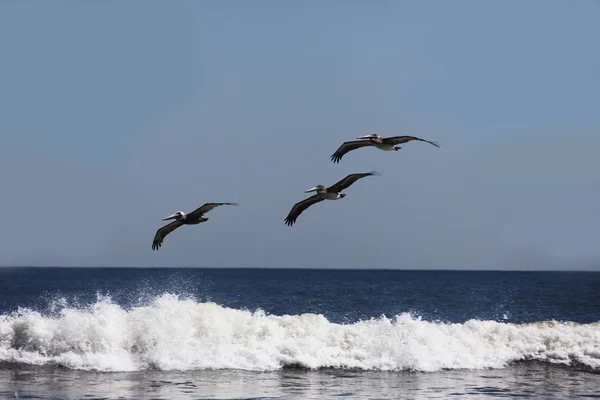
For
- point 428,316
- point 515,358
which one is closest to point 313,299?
point 428,316

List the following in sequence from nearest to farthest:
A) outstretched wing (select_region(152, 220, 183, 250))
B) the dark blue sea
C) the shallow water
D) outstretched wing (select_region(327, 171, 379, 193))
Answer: the shallow water < the dark blue sea < outstretched wing (select_region(327, 171, 379, 193)) < outstretched wing (select_region(152, 220, 183, 250))

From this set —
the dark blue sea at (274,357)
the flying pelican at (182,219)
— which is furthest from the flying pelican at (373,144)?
the dark blue sea at (274,357)

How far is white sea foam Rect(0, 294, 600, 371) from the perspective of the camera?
23047mm

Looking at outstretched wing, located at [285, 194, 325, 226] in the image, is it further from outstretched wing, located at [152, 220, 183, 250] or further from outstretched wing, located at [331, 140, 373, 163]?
outstretched wing, located at [152, 220, 183, 250]

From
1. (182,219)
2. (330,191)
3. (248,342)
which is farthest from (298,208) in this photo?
(248,342)

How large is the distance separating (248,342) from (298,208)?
13.9ft

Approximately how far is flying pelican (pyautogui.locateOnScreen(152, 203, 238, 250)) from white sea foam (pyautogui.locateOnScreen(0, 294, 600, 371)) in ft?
7.52

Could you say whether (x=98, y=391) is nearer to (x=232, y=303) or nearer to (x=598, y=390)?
(x=598, y=390)

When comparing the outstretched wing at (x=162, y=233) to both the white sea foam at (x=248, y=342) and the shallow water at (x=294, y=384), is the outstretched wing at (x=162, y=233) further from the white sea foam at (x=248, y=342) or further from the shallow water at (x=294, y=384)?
the shallow water at (x=294, y=384)

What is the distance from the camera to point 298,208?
23.1 m

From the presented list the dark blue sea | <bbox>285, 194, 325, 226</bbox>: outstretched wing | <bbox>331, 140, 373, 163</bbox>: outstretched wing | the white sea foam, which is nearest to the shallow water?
the dark blue sea

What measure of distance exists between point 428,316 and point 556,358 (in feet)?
55.1

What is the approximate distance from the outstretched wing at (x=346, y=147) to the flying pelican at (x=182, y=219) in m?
3.39

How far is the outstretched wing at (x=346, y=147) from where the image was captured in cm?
2242
